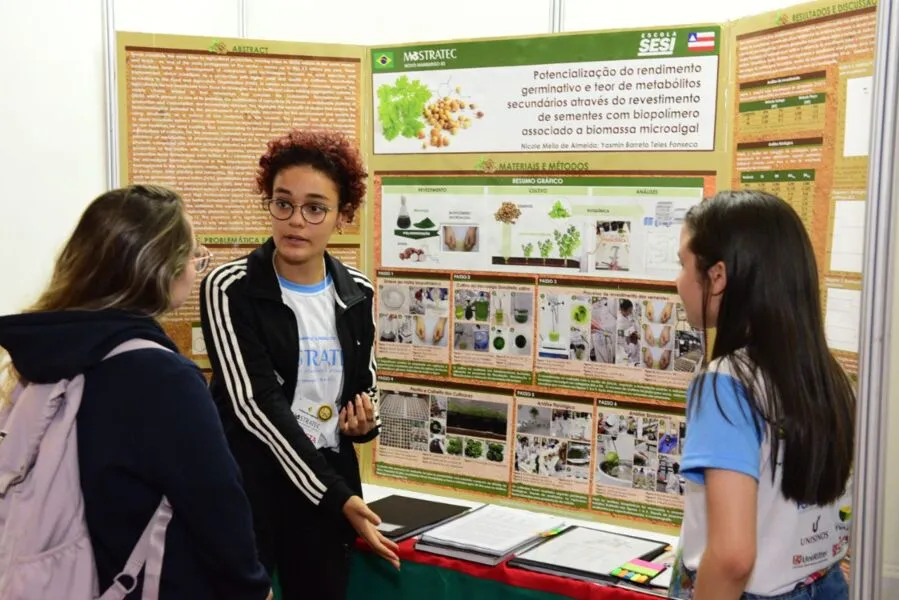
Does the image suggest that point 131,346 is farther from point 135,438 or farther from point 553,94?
point 553,94

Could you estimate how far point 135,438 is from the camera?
1.39 m

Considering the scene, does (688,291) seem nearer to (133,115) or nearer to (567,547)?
(567,547)

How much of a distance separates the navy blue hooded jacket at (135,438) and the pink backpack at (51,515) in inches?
0.7

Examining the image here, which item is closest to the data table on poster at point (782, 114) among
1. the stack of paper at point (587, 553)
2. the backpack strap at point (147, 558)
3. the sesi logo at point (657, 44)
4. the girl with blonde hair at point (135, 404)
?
the sesi logo at point (657, 44)

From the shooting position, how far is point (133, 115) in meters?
2.71

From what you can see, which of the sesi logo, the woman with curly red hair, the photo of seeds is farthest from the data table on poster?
the woman with curly red hair

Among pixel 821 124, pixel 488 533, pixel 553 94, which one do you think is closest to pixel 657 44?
pixel 553 94

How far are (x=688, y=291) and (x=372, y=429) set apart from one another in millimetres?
1029

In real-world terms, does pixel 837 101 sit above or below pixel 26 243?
above

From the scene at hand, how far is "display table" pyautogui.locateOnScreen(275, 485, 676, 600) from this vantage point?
2146mm

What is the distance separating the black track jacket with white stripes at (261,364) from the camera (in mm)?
2041

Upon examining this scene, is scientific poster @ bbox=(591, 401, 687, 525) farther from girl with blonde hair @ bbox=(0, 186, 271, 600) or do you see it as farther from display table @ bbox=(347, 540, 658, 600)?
girl with blonde hair @ bbox=(0, 186, 271, 600)

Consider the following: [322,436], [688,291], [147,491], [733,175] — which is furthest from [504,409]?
[147,491]

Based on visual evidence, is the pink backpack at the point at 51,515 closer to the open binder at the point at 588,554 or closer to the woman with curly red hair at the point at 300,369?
the woman with curly red hair at the point at 300,369
